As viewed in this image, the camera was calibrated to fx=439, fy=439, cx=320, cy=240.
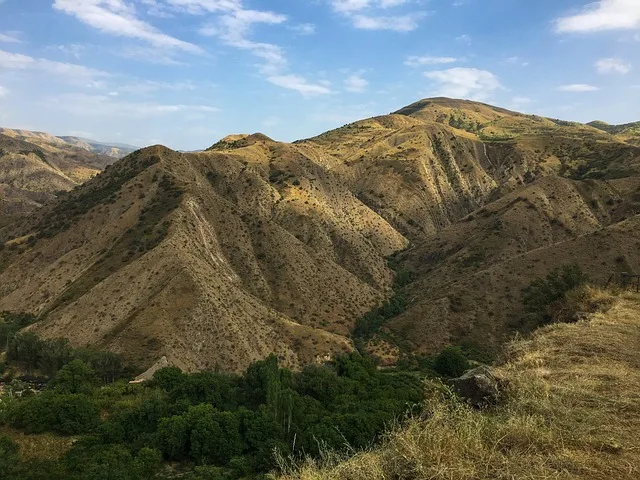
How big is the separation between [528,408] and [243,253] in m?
79.8

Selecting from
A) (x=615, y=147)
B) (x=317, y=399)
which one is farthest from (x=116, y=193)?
(x=615, y=147)

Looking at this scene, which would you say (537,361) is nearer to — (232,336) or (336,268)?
(232,336)

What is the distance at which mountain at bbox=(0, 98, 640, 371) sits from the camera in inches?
2485

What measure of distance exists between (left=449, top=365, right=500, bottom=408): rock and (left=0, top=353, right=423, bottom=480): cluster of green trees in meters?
8.76

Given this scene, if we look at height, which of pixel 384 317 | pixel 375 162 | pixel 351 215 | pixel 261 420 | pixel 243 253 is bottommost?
pixel 384 317

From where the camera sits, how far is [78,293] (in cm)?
6956

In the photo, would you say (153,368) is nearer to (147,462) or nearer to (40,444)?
(40,444)

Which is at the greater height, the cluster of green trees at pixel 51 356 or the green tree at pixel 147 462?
the green tree at pixel 147 462

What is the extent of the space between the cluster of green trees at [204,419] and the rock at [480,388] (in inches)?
345

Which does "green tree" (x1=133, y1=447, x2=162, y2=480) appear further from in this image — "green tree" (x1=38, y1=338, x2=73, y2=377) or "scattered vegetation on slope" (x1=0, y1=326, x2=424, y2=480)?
"green tree" (x1=38, y1=338, x2=73, y2=377)

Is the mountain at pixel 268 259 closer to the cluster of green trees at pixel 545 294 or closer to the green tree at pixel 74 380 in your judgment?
the cluster of green trees at pixel 545 294

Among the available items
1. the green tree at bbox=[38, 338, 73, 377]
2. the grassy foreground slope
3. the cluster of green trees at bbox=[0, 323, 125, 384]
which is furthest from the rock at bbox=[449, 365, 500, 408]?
the green tree at bbox=[38, 338, 73, 377]

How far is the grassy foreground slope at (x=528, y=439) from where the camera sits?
9305 mm

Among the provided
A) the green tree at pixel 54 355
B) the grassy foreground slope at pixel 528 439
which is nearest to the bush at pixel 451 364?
the grassy foreground slope at pixel 528 439
